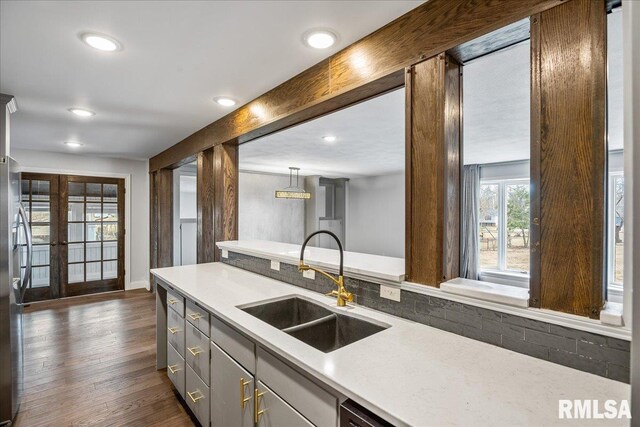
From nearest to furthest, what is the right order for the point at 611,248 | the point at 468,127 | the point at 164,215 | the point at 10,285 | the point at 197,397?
the point at 197,397, the point at 10,285, the point at 611,248, the point at 468,127, the point at 164,215

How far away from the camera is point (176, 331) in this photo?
233cm

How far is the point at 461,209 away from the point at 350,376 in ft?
3.10

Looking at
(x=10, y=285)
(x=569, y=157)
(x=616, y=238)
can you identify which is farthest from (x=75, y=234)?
(x=616, y=238)

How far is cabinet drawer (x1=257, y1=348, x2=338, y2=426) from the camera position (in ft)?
3.41

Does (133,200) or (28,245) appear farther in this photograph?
(133,200)

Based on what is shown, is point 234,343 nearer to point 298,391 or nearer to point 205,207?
point 298,391

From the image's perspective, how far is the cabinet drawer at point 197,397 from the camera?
6.15 feet

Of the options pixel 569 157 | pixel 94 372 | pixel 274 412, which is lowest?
pixel 94 372

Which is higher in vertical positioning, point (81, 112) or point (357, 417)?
point (81, 112)

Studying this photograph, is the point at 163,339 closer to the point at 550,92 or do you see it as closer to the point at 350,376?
the point at 350,376

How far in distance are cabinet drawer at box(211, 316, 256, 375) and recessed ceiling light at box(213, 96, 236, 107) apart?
179 centimetres

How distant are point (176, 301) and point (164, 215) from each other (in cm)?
327

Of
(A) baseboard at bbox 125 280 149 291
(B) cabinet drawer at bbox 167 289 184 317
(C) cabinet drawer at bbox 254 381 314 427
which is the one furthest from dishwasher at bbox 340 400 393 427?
(A) baseboard at bbox 125 280 149 291

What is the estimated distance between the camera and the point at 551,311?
107cm
